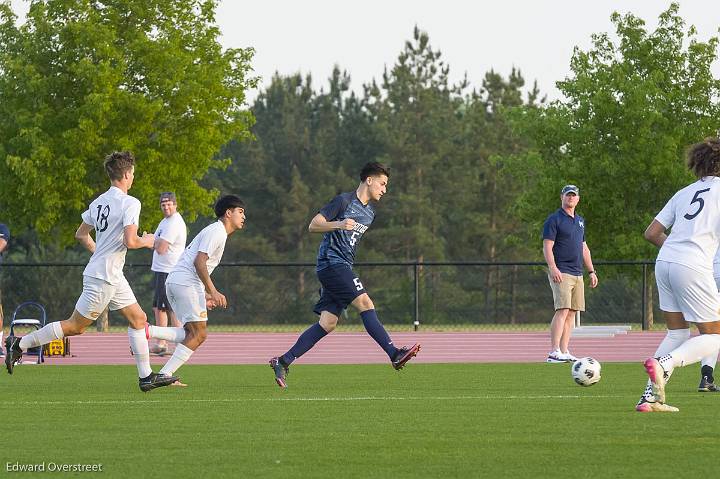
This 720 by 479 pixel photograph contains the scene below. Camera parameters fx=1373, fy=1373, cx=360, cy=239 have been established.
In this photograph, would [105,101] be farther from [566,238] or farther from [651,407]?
[651,407]

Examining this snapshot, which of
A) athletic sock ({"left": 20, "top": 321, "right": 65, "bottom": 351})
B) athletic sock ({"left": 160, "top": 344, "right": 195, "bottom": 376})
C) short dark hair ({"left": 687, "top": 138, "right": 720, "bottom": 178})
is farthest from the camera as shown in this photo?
athletic sock ({"left": 160, "top": 344, "right": 195, "bottom": 376})

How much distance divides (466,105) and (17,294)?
103 ft

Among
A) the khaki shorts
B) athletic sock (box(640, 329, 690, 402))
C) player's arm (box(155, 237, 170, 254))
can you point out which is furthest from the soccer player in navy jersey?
the khaki shorts

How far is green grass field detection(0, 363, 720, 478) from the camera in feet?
23.3

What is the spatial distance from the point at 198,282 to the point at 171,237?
4826mm

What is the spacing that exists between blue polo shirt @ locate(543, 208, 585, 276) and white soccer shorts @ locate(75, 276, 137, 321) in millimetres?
6202

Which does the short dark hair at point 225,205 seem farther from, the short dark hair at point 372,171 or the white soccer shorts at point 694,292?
the white soccer shorts at point 694,292

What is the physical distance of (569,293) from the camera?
1706 centimetres

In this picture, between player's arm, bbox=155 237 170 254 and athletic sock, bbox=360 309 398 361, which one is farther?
player's arm, bbox=155 237 170 254

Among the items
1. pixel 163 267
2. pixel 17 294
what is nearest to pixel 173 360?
pixel 163 267

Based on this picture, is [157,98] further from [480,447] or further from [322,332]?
[480,447]

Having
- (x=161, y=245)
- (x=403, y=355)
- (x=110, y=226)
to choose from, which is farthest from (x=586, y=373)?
(x=161, y=245)

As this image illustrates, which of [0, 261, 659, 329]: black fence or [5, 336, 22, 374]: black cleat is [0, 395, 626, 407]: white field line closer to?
[5, 336, 22, 374]: black cleat

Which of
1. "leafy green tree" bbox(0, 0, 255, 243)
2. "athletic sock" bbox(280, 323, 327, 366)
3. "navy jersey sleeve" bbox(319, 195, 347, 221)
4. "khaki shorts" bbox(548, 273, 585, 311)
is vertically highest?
"leafy green tree" bbox(0, 0, 255, 243)
